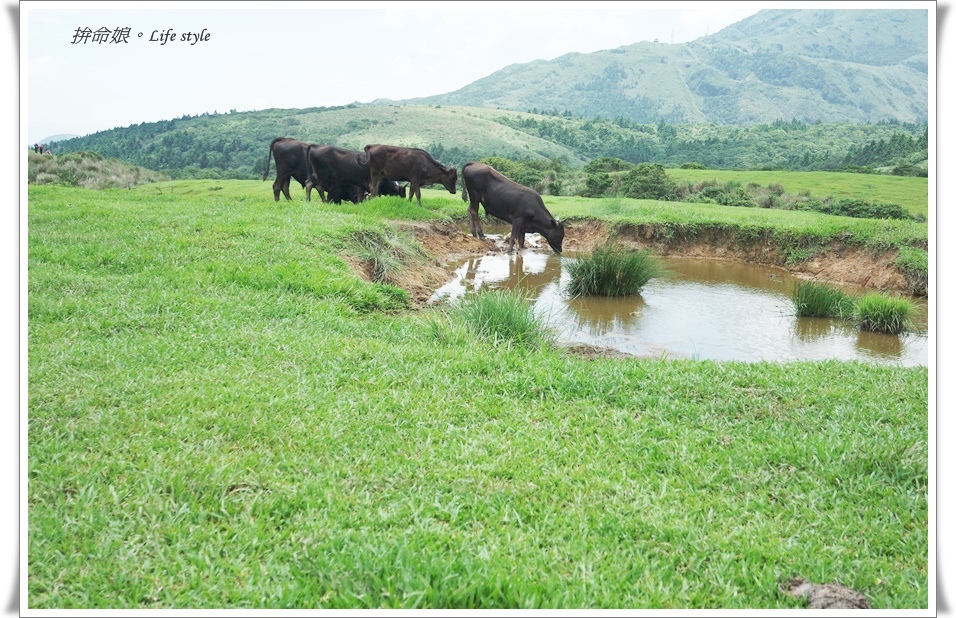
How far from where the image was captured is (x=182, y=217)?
1076 cm

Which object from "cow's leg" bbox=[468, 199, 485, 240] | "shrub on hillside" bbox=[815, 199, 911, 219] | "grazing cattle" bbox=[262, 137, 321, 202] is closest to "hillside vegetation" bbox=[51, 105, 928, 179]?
"shrub on hillside" bbox=[815, 199, 911, 219]

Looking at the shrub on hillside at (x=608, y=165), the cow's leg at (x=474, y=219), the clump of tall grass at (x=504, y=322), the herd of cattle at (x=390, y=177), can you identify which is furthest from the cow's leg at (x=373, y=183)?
the shrub on hillside at (x=608, y=165)

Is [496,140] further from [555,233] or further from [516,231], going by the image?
[555,233]

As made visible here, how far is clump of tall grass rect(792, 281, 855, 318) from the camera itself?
9.88 meters

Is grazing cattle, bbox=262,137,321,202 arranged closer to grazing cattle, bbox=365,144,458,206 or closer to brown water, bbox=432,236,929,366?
grazing cattle, bbox=365,144,458,206

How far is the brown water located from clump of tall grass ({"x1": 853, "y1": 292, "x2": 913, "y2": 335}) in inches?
6.1

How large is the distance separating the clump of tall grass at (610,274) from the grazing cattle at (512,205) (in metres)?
4.04

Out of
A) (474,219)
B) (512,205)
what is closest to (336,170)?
(474,219)

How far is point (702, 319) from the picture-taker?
9844 mm

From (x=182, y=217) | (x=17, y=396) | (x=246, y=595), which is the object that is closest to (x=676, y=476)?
(x=246, y=595)

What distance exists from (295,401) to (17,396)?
184 cm

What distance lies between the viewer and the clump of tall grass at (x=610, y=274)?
36.2 feet

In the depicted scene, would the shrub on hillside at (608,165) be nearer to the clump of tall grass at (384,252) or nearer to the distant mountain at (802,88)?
the clump of tall grass at (384,252)

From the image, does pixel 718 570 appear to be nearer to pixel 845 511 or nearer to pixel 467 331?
pixel 845 511
